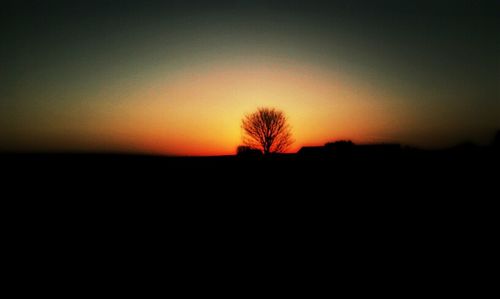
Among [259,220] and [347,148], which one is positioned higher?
[347,148]

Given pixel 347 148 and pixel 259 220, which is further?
pixel 347 148

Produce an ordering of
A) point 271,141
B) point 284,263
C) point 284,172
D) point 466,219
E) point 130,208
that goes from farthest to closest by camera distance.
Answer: point 271,141 < point 284,172 < point 130,208 < point 466,219 < point 284,263

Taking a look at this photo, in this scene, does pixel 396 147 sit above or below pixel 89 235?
above

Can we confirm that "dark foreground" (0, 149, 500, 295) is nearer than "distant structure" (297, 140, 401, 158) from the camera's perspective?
Yes

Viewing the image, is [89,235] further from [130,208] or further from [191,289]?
[191,289]

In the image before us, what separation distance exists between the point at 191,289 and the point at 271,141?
109 feet

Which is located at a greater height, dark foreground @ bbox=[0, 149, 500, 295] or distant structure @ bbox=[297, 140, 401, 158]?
distant structure @ bbox=[297, 140, 401, 158]

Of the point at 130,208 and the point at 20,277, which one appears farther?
the point at 130,208

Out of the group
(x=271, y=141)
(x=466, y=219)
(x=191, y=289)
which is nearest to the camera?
(x=191, y=289)

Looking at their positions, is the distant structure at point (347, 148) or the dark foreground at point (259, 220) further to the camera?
the distant structure at point (347, 148)

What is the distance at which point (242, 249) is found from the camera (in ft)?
19.3

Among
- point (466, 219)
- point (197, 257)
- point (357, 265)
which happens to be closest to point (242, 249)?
point (197, 257)

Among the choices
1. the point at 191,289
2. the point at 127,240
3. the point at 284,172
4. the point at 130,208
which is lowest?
the point at 191,289

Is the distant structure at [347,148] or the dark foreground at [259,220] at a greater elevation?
the distant structure at [347,148]
